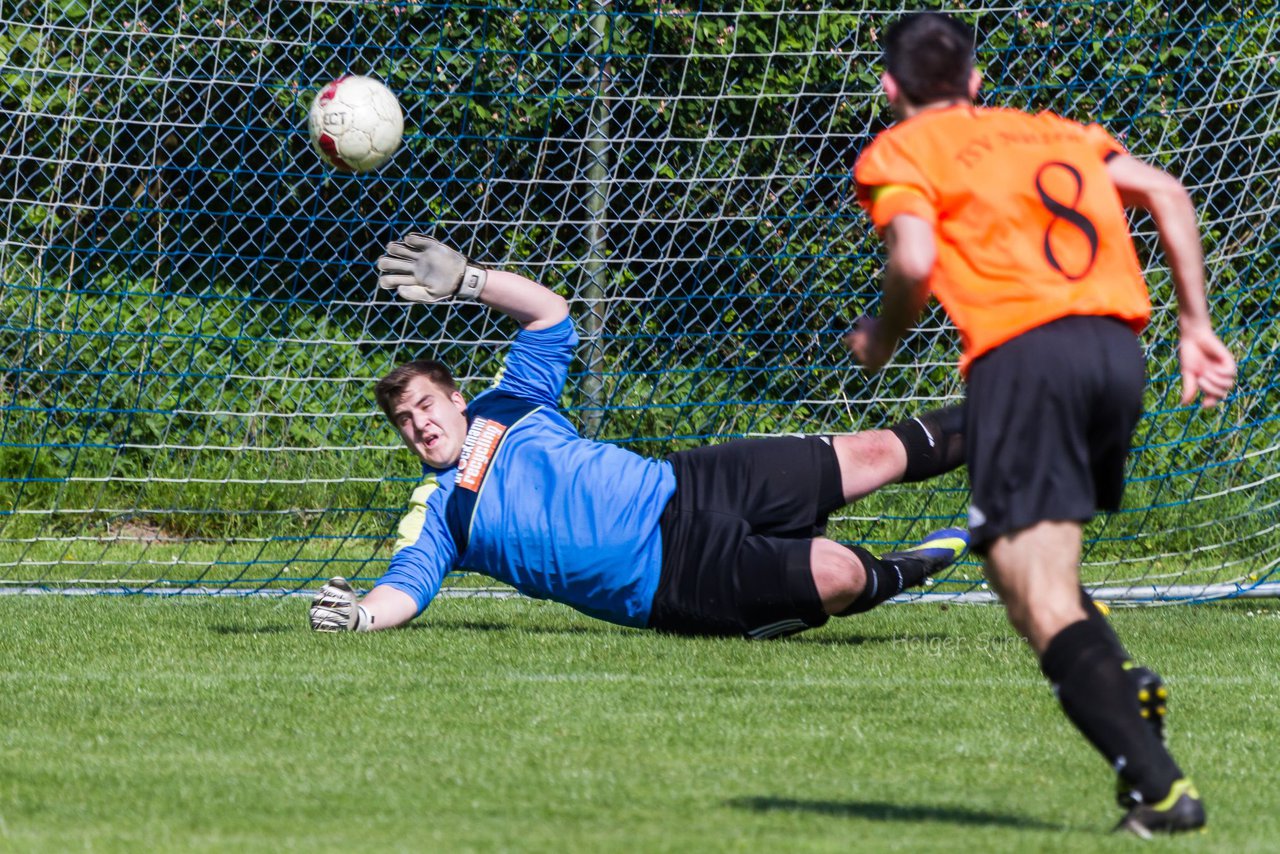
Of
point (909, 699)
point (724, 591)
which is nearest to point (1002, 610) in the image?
point (724, 591)

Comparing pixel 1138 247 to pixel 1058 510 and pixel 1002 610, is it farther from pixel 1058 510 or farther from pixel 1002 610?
pixel 1058 510

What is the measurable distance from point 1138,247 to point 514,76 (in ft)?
11.0

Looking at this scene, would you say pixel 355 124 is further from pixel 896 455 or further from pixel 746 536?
pixel 896 455

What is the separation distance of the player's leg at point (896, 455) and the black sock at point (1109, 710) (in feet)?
9.06

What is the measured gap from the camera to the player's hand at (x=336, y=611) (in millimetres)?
5793

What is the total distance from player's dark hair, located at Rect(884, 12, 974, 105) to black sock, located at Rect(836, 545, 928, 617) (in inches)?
100

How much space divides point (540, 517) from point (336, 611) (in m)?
0.77

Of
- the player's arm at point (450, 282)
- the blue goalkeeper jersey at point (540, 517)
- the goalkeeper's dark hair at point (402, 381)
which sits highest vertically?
the player's arm at point (450, 282)

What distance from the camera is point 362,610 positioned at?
5789 mm

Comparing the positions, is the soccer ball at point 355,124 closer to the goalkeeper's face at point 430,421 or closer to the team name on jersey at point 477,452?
the goalkeeper's face at point 430,421

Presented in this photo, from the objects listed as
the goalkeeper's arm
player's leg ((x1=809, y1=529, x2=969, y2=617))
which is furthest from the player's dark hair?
the goalkeeper's arm

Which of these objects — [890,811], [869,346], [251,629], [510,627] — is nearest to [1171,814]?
[890,811]

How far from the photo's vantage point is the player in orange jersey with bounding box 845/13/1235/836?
3.15m

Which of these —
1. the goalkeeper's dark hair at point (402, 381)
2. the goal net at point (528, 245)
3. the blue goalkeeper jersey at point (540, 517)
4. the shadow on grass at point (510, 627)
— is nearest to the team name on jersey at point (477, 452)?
the blue goalkeeper jersey at point (540, 517)
